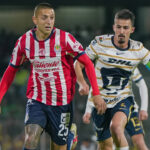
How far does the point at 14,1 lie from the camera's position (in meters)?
17.1

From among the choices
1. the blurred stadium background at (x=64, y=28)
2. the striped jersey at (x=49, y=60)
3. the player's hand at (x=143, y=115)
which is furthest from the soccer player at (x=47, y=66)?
the blurred stadium background at (x=64, y=28)

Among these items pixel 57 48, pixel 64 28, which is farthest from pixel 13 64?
pixel 64 28

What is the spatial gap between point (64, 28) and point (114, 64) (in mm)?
13968

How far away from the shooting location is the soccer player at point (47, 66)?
5.54 meters

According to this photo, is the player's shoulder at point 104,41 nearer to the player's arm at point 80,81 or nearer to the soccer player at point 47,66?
the player's arm at point 80,81

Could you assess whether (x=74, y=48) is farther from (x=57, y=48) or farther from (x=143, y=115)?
(x=143, y=115)

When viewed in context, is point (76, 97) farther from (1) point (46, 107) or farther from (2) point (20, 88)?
(1) point (46, 107)

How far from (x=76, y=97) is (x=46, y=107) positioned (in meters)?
4.50

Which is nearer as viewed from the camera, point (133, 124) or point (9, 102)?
point (133, 124)

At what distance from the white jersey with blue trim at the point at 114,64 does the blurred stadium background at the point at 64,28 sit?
3.43 m

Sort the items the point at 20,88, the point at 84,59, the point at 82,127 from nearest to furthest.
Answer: the point at 84,59 < the point at 82,127 < the point at 20,88

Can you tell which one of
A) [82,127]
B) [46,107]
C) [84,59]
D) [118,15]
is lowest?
[82,127]

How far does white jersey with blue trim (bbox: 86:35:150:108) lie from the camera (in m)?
6.20

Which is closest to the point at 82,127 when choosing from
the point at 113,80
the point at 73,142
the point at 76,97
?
the point at 76,97
